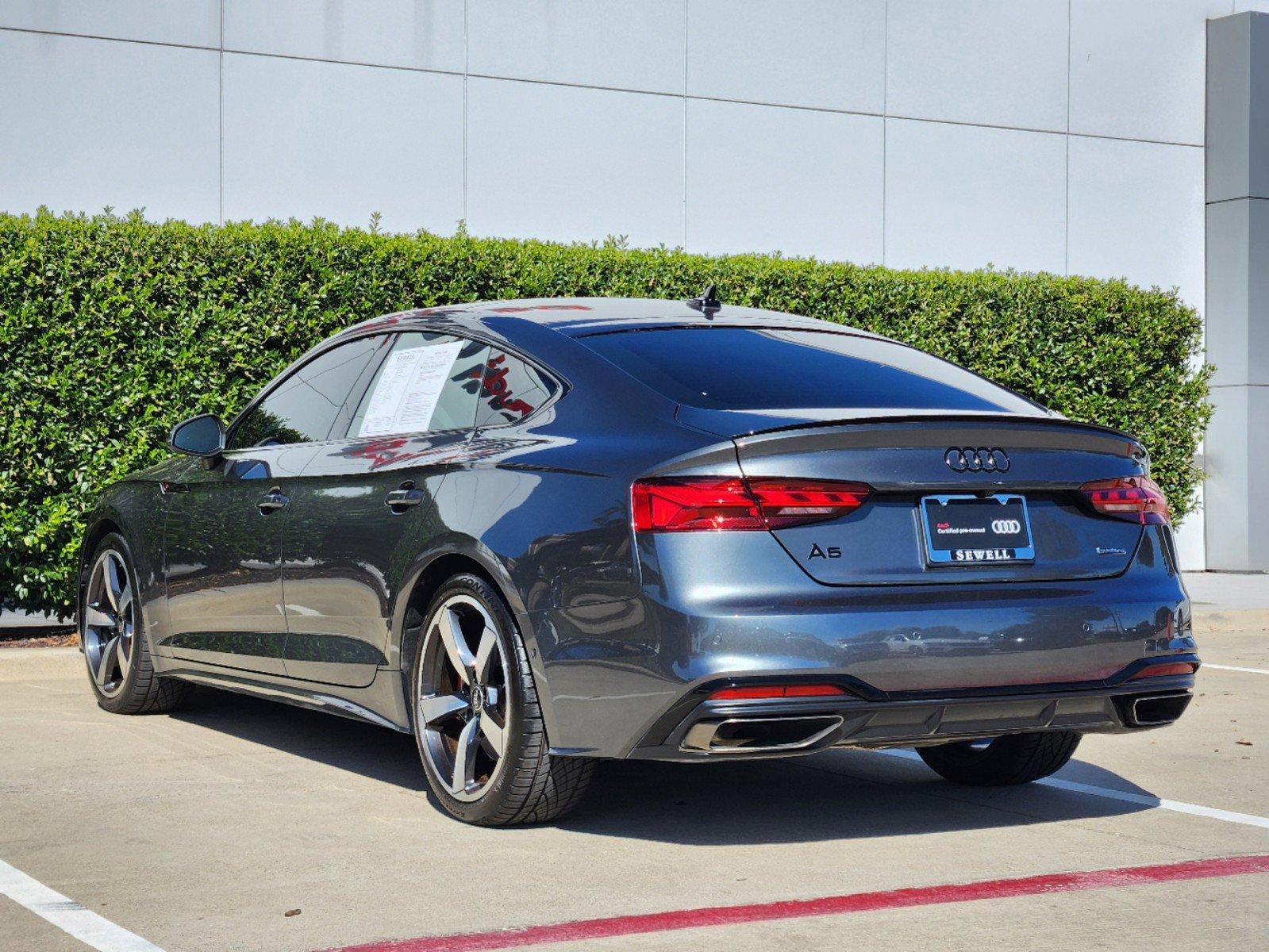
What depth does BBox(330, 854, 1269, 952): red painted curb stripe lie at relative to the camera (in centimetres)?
409

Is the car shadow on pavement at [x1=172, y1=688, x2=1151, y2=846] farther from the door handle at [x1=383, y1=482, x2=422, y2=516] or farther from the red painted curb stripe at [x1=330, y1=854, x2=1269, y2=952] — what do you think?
the door handle at [x1=383, y1=482, x2=422, y2=516]

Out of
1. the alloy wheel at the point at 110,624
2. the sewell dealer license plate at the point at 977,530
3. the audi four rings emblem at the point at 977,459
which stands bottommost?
the alloy wheel at the point at 110,624

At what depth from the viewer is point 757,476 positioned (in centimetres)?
474

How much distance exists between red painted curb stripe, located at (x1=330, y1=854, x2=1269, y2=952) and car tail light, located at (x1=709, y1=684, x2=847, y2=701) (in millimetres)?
525

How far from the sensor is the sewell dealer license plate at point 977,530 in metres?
4.88

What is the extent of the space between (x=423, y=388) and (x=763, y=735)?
1944mm

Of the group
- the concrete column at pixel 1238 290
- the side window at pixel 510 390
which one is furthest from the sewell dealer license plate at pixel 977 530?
the concrete column at pixel 1238 290

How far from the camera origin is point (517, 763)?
5.14 meters

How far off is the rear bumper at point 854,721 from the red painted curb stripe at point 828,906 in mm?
429

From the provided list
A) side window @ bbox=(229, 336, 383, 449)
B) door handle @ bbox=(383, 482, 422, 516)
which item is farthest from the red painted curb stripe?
side window @ bbox=(229, 336, 383, 449)

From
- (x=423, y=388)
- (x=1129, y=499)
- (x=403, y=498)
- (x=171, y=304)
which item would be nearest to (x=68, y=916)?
(x=403, y=498)

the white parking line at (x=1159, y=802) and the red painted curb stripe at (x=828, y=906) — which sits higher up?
the red painted curb stripe at (x=828, y=906)

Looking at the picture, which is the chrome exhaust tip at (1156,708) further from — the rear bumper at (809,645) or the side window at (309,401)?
the side window at (309,401)

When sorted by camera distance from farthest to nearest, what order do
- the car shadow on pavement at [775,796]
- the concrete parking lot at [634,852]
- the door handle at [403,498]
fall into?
the door handle at [403,498] → the car shadow on pavement at [775,796] → the concrete parking lot at [634,852]
